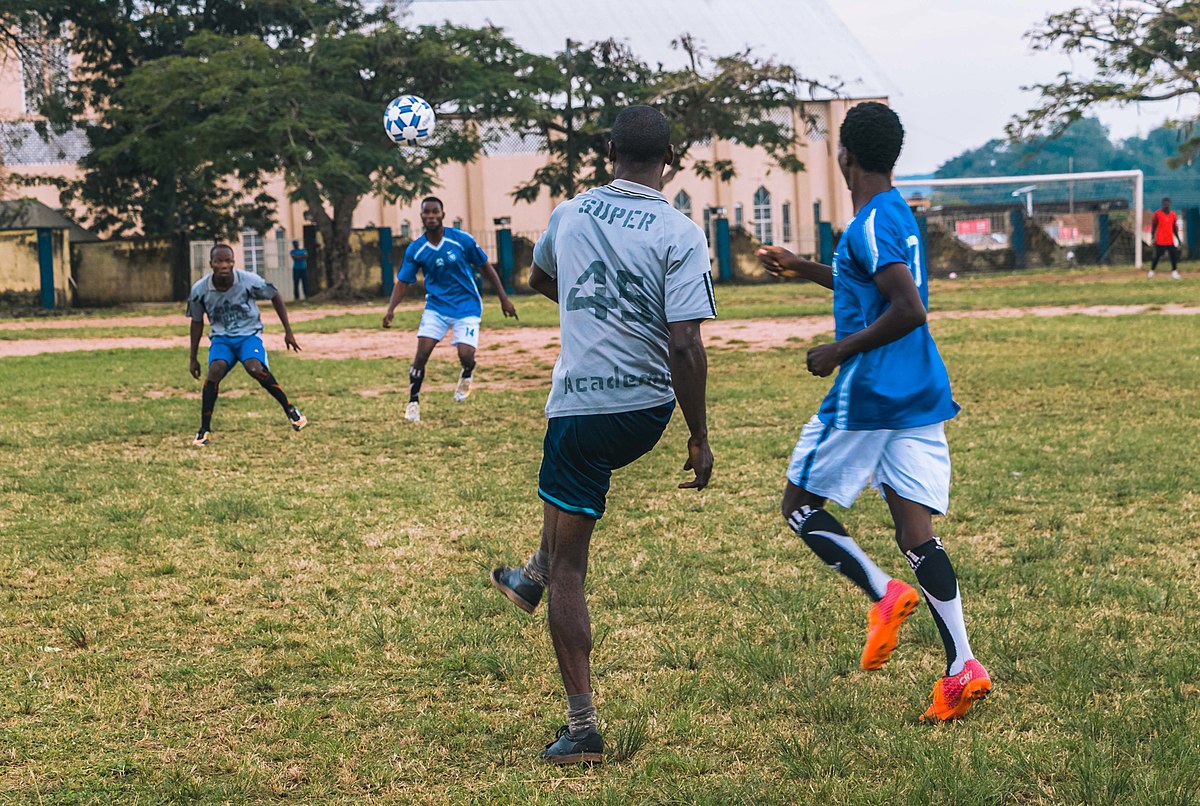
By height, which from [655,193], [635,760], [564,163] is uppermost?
[564,163]

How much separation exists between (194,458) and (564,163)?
3010 cm

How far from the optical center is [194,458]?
31.4ft

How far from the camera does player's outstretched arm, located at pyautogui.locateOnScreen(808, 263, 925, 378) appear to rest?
4176 millimetres

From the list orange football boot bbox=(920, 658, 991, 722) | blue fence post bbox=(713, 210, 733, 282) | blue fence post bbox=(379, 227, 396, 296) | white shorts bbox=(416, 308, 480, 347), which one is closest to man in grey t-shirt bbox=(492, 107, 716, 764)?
orange football boot bbox=(920, 658, 991, 722)

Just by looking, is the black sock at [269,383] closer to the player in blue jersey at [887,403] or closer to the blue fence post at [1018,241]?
the player in blue jersey at [887,403]

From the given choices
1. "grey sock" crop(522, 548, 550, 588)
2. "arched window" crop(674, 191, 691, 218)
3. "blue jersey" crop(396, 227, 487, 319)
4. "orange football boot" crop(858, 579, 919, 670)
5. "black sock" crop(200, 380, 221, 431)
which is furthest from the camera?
"arched window" crop(674, 191, 691, 218)

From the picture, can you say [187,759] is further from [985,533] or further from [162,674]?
[985,533]

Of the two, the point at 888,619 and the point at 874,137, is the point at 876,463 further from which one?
the point at 874,137

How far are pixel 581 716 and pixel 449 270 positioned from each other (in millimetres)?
8339

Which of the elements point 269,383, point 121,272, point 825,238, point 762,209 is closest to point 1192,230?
point 825,238

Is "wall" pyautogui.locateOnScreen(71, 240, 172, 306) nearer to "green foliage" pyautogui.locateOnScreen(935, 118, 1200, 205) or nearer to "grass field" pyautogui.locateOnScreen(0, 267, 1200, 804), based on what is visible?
"grass field" pyautogui.locateOnScreen(0, 267, 1200, 804)

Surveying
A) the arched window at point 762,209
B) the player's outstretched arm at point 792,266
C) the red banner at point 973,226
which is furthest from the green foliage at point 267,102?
the player's outstretched arm at point 792,266

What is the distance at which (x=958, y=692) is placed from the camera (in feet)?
13.6

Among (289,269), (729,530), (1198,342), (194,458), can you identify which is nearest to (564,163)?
(289,269)
